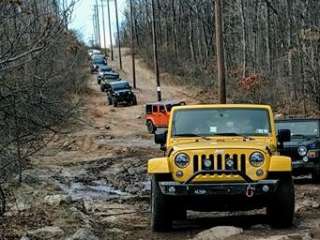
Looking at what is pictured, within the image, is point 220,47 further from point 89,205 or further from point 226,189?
point 226,189

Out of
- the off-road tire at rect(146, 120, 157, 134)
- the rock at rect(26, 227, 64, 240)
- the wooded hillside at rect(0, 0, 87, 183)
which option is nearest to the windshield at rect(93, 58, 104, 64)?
the off-road tire at rect(146, 120, 157, 134)

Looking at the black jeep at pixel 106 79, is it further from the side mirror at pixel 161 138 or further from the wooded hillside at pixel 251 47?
the side mirror at pixel 161 138

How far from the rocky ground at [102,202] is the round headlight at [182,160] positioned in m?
1.07

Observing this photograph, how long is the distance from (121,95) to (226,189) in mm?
44106

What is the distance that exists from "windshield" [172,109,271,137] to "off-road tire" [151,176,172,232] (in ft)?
4.43

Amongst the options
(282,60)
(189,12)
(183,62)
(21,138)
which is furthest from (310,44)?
(189,12)

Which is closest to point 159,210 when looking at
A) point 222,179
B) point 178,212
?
point 178,212

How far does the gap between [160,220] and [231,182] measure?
4.31ft

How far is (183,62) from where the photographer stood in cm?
7650

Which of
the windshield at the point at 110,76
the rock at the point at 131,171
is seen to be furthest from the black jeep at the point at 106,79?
the rock at the point at 131,171

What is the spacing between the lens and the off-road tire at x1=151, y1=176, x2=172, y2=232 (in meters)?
10.9

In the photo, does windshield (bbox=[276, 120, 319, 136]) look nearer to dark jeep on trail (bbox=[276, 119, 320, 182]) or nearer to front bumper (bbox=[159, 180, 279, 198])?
dark jeep on trail (bbox=[276, 119, 320, 182])

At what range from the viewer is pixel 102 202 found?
16.8m

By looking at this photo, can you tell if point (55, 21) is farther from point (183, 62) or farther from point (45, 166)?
point (183, 62)
